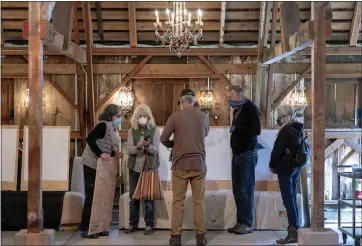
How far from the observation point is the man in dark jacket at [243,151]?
5.69 meters

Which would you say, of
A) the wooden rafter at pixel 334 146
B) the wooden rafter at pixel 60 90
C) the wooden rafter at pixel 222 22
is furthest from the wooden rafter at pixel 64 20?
the wooden rafter at pixel 334 146

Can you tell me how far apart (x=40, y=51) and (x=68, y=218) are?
7.58 ft

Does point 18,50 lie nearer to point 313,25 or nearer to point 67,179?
point 67,179

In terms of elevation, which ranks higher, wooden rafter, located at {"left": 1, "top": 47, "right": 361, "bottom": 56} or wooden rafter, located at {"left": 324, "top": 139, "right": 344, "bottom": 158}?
wooden rafter, located at {"left": 1, "top": 47, "right": 361, "bottom": 56}

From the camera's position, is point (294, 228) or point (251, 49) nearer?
point (294, 228)

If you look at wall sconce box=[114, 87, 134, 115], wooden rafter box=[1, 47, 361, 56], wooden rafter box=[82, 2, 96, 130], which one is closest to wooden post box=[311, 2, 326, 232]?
wooden rafter box=[1, 47, 361, 56]

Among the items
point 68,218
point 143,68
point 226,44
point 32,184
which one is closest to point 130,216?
point 68,218

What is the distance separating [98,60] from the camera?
1016 cm

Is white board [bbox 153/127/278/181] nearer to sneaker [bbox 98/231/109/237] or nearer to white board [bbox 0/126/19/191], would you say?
sneaker [bbox 98/231/109/237]

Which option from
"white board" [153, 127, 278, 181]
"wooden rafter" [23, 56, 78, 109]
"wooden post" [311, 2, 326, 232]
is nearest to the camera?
"wooden post" [311, 2, 326, 232]

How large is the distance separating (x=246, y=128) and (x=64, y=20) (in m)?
3.13

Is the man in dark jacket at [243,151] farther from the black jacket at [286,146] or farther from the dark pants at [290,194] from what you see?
the dark pants at [290,194]

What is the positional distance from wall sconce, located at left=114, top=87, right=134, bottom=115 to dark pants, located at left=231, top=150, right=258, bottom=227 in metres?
4.53

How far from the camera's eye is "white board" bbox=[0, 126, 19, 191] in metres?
6.73
